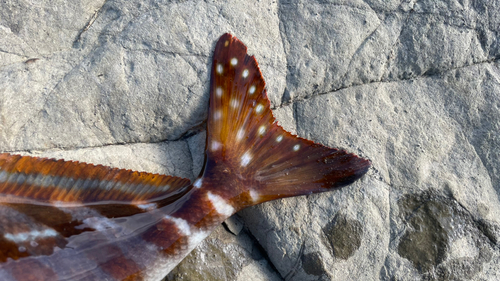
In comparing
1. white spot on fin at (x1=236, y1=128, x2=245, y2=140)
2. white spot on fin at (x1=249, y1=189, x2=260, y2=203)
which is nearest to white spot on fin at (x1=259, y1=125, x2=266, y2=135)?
white spot on fin at (x1=236, y1=128, x2=245, y2=140)

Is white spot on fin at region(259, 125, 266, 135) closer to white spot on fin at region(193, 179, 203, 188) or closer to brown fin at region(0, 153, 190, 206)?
white spot on fin at region(193, 179, 203, 188)

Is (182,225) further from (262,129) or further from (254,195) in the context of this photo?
(262,129)

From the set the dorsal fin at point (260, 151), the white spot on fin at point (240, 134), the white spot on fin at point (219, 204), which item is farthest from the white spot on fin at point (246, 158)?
the white spot on fin at point (219, 204)

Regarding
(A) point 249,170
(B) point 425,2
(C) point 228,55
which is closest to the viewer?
(A) point 249,170

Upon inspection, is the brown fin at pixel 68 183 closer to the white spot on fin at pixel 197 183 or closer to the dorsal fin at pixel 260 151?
the white spot on fin at pixel 197 183

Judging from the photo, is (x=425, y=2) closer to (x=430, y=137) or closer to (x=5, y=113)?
(x=430, y=137)

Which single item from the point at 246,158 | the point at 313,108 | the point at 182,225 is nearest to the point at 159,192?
the point at 182,225

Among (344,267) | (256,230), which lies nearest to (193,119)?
(256,230)
